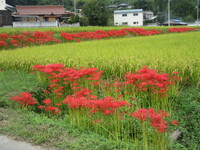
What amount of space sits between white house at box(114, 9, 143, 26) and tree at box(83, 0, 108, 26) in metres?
12.9

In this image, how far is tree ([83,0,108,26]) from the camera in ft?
111

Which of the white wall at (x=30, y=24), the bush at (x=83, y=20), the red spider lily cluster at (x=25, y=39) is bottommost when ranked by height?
the red spider lily cluster at (x=25, y=39)

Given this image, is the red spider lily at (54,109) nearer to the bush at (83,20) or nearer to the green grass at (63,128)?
the green grass at (63,128)

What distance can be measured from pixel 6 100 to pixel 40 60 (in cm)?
234

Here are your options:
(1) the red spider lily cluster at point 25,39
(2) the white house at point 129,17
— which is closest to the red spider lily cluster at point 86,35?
(1) the red spider lily cluster at point 25,39

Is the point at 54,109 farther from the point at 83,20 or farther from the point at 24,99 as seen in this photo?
the point at 83,20

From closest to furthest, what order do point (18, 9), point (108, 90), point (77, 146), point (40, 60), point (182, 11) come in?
point (77, 146) → point (108, 90) → point (40, 60) → point (18, 9) → point (182, 11)

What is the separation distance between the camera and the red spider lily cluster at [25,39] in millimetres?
10750

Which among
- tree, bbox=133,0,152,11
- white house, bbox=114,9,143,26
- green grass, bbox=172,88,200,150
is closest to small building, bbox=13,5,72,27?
white house, bbox=114,9,143,26

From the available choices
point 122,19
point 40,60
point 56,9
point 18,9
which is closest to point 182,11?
point 122,19

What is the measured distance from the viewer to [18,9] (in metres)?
33.9

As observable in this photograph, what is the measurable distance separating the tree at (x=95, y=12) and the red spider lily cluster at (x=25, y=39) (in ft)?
73.5

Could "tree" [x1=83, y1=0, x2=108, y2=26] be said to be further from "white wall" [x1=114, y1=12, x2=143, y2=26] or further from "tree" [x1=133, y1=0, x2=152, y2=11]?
"tree" [x1=133, y1=0, x2=152, y2=11]

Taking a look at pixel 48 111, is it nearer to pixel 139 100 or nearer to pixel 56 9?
pixel 139 100
